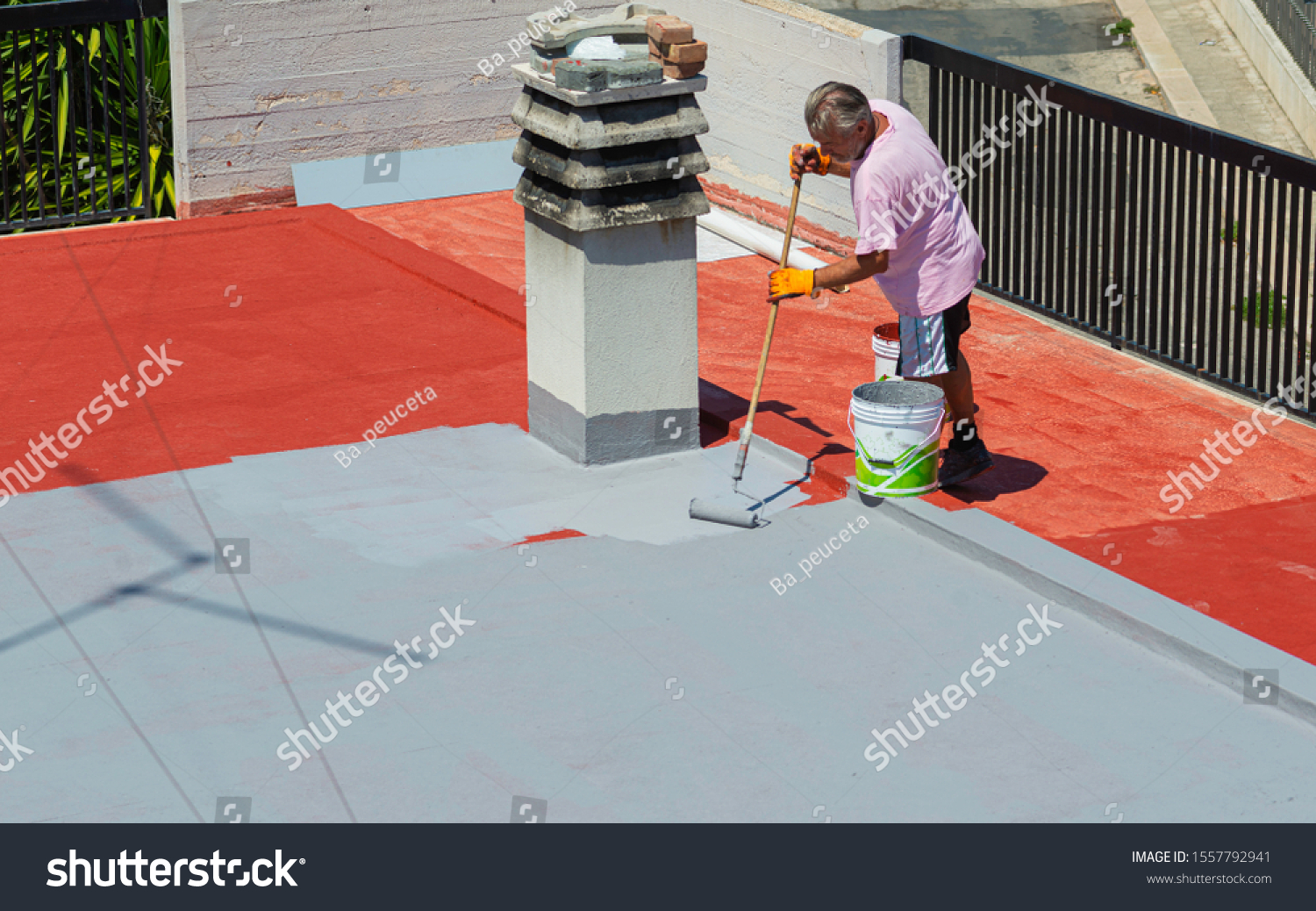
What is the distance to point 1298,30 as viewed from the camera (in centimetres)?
2070

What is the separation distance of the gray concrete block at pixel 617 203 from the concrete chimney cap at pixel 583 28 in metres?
0.70

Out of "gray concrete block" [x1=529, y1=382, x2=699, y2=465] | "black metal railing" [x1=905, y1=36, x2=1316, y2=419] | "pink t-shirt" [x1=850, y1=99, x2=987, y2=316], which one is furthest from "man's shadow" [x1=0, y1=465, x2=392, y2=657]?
"black metal railing" [x1=905, y1=36, x2=1316, y2=419]

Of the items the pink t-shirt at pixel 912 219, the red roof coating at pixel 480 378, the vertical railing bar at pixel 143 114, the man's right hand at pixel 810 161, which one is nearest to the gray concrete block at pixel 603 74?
the man's right hand at pixel 810 161

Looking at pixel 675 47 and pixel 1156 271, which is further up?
pixel 675 47

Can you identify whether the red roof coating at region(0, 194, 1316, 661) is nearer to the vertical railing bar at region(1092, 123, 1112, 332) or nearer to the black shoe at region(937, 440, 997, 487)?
the black shoe at region(937, 440, 997, 487)

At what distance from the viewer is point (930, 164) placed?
25.9 feet

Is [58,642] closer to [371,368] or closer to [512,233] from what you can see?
[371,368]

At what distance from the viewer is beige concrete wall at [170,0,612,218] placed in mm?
14344

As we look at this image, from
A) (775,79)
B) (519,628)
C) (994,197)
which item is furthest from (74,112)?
(519,628)

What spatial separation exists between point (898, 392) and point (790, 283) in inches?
33.3

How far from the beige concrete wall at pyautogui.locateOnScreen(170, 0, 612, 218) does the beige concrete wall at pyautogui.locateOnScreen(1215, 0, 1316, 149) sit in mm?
9732

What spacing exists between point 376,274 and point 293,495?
14.0 feet

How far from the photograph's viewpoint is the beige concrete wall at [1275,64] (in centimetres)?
2028

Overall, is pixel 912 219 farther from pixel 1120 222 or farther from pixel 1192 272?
pixel 1120 222
